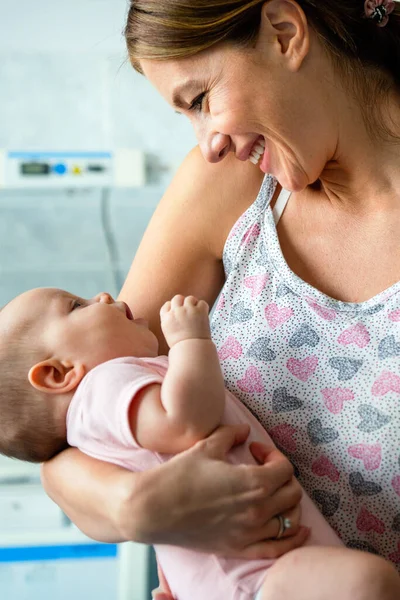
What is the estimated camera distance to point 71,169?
283 cm

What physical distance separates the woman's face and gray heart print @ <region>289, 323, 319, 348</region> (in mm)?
239

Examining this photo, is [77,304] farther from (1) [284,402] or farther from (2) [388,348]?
(2) [388,348]

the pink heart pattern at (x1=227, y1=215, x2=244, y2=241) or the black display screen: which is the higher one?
the pink heart pattern at (x1=227, y1=215, x2=244, y2=241)

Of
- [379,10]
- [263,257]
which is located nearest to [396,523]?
[263,257]

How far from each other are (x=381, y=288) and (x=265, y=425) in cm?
28

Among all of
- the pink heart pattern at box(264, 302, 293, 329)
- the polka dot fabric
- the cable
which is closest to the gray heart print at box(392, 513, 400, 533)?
the polka dot fabric

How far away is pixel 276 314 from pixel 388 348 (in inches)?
7.7

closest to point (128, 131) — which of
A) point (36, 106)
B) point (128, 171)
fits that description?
point (128, 171)

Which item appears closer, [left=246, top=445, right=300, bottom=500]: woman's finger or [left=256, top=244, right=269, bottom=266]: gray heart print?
Answer: [left=246, top=445, right=300, bottom=500]: woman's finger

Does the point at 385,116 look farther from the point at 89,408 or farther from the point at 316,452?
the point at 89,408

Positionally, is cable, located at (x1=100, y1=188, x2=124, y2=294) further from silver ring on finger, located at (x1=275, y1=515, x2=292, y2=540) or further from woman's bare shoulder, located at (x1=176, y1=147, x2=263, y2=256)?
silver ring on finger, located at (x1=275, y1=515, x2=292, y2=540)

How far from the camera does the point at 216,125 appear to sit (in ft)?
4.13

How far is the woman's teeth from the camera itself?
1307mm

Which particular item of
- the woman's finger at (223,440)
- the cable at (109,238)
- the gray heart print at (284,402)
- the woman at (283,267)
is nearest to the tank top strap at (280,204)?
the woman at (283,267)
